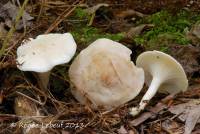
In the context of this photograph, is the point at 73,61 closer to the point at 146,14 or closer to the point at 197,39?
the point at 197,39

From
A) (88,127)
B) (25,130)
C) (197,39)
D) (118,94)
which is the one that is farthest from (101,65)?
(197,39)

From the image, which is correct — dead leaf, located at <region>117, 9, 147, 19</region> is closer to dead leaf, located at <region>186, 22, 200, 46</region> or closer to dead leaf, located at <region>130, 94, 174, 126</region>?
dead leaf, located at <region>186, 22, 200, 46</region>

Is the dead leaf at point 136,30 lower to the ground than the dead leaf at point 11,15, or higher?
lower

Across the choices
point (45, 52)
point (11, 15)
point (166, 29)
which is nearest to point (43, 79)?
point (45, 52)

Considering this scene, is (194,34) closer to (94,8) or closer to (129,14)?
Answer: (129,14)

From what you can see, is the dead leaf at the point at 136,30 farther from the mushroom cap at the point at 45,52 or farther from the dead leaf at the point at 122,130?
the dead leaf at the point at 122,130

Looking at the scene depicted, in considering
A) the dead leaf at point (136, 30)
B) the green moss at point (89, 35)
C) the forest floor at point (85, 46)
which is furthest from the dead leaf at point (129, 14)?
the green moss at point (89, 35)

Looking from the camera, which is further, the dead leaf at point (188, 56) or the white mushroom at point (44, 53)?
the dead leaf at point (188, 56)
